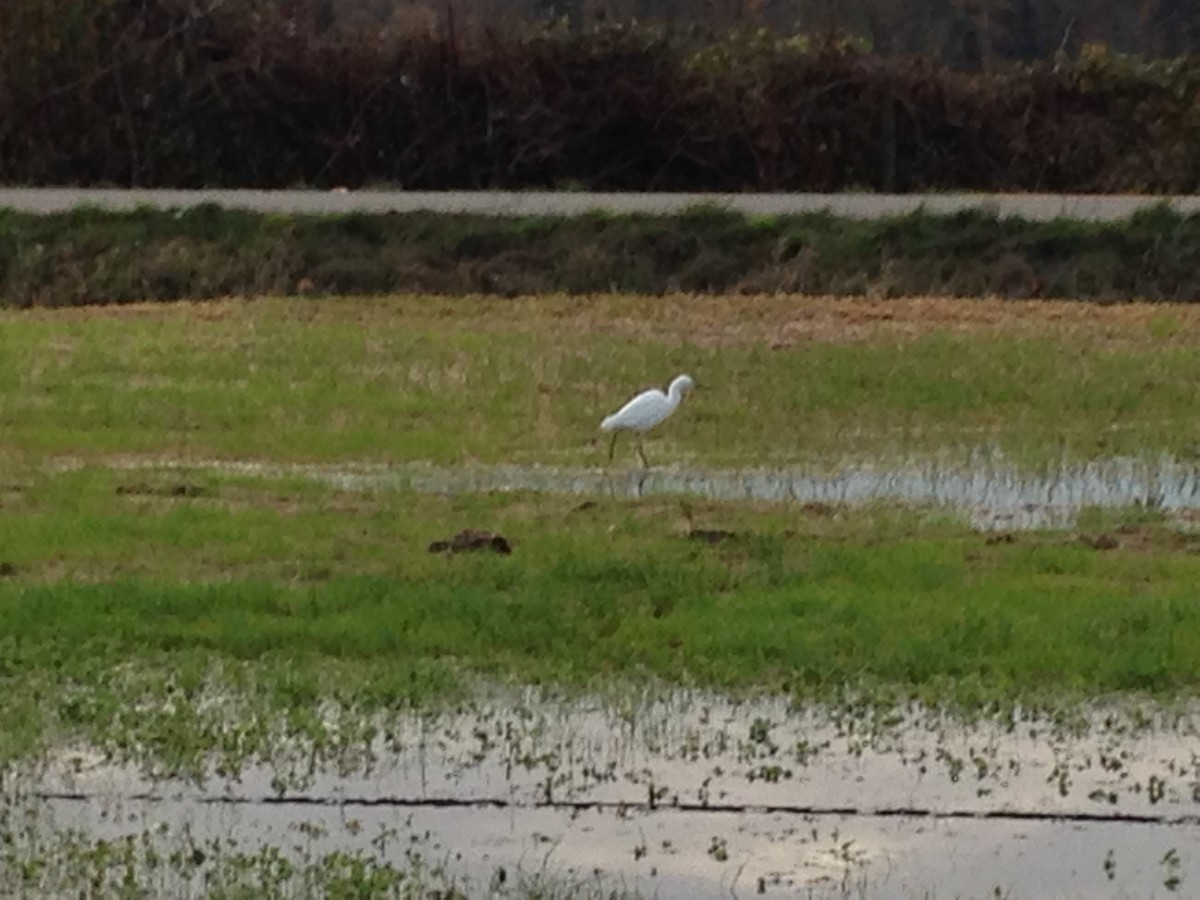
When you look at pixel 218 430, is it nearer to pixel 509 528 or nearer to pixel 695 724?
pixel 509 528

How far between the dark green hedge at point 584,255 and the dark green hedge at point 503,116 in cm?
465

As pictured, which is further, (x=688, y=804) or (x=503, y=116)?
(x=503, y=116)

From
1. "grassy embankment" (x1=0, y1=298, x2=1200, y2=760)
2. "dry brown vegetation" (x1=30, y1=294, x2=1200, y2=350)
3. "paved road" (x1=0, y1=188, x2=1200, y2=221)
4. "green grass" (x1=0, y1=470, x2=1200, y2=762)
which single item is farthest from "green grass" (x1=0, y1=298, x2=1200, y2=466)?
"paved road" (x1=0, y1=188, x2=1200, y2=221)

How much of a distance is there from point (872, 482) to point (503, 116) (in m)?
16.9

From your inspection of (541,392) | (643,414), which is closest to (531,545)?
(643,414)

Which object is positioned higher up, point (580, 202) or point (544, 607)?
point (580, 202)

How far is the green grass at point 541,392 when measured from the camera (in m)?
13.4

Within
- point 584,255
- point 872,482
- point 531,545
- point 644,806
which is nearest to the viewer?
point 644,806

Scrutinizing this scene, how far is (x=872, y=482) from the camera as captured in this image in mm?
12359

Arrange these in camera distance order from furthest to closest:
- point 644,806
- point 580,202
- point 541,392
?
point 580,202
point 541,392
point 644,806

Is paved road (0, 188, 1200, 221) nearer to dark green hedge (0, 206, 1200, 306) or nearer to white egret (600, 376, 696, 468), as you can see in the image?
dark green hedge (0, 206, 1200, 306)

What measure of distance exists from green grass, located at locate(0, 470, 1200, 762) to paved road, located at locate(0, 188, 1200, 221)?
13.4 meters

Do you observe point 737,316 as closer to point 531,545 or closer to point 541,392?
point 541,392

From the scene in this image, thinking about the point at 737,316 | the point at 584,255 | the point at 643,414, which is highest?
the point at 584,255
